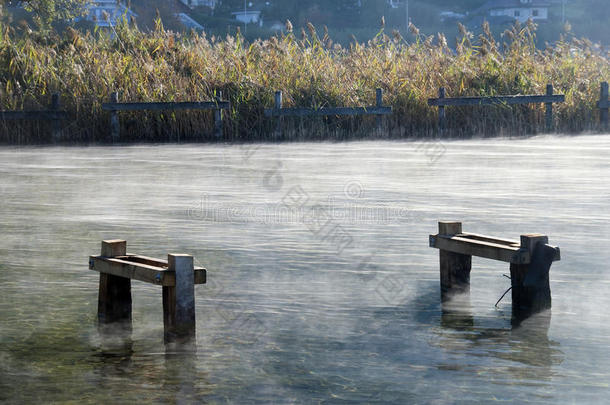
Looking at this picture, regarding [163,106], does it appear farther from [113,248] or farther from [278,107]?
[113,248]

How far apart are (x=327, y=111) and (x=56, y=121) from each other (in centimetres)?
634

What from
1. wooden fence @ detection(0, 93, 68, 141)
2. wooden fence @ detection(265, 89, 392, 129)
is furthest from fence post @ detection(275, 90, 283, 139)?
wooden fence @ detection(0, 93, 68, 141)

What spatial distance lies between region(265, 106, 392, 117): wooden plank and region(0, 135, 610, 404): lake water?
27.7ft

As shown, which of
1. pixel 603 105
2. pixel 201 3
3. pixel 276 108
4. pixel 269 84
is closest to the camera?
pixel 276 108

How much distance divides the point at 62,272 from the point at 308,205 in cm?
466

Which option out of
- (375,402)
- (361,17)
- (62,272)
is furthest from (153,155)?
(361,17)

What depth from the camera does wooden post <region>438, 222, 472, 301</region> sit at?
7.47m

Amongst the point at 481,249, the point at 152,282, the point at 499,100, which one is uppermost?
the point at 499,100

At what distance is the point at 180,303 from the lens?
6270mm

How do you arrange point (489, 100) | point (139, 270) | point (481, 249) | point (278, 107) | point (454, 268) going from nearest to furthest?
point (139, 270) → point (481, 249) → point (454, 268) → point (278, 107) → point (489, 100)

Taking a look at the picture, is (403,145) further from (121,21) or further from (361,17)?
(361,17)

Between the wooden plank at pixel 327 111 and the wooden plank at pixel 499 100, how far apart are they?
128 centimetres

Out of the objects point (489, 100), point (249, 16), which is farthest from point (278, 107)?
point (249, 16)

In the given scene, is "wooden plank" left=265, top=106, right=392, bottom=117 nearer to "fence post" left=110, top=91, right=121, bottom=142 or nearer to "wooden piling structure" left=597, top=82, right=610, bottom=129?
"fence post" left=110, top=91, right=121, bottom=142
